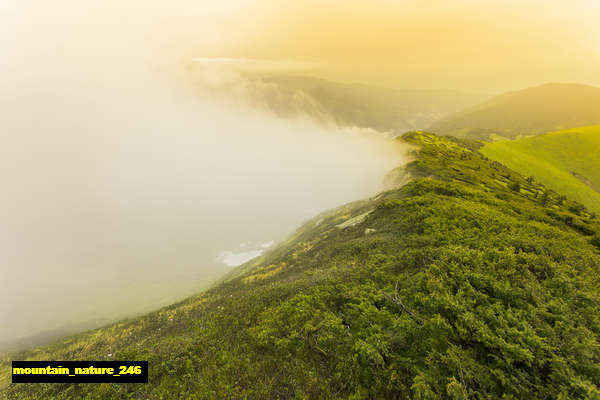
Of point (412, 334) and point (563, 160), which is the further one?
point (563, 160)

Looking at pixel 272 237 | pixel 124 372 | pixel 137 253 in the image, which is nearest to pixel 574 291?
pixel 124 372

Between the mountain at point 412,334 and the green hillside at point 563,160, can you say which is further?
the green hillside at point 563,160

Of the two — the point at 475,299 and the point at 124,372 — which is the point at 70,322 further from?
the point at 475,299

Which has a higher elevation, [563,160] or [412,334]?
[563,160]

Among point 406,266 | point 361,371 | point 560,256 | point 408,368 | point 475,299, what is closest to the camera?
point 408,368

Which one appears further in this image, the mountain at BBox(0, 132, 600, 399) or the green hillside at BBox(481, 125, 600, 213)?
the green hillside at BBox(481, 125, 600, 213)

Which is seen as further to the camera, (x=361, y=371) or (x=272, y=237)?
(x=272, y=237)

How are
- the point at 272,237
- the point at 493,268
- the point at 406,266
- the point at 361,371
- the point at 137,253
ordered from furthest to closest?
the point at 137,253 → the point at 272,237 → the point at 406,266 → the point at 493,268 → the point at 361,371

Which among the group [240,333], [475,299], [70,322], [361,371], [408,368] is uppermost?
[475,299]
